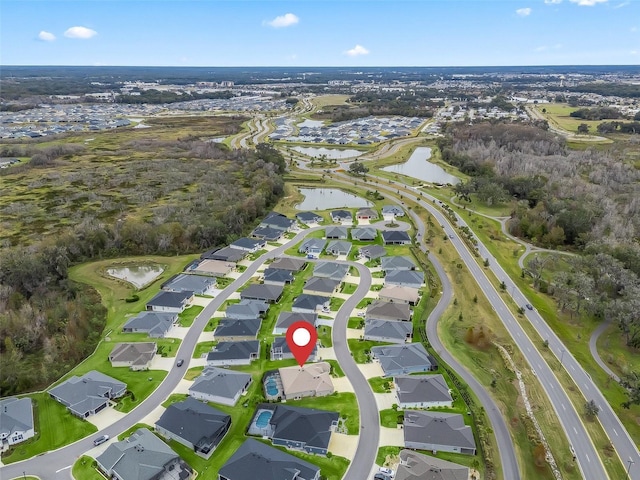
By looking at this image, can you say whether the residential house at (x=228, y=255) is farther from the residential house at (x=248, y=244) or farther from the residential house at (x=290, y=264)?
the residential house at (x=290, y=264)

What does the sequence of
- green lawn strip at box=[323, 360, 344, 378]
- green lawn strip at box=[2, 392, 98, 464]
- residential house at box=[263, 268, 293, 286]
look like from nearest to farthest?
1. green lawn strip at box=[2, 392, 98, 464]
2. green lawn strip at box=[323, 360, 344, 378]
3. residential house at box=[263, 268, 293, 286]

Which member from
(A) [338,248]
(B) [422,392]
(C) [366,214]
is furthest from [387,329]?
(C) [366,214]

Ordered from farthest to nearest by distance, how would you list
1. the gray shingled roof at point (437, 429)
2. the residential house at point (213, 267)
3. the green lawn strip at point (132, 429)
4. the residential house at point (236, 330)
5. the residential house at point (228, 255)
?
the residential house at point (228, 255) → the residential house at point (213, 267) → the residential house at point (236, 330) → the green lawn strip at point (132, 429) → the gray shingled roof at point (437, 429)

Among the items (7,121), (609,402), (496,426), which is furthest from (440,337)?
(7,121)

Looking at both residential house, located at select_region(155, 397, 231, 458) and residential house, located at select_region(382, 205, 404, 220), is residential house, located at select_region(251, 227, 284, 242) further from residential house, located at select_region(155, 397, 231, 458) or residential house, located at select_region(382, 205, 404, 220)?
residential house, located at select_region(155, 397, 231, 458)

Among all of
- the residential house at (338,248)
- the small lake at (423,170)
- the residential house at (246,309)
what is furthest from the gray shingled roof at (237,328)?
the small lake at (423,170)

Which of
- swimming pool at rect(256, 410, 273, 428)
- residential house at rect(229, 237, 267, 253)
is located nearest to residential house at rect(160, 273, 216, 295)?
residential house at rect(229, 237, 267, 253)
